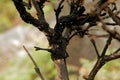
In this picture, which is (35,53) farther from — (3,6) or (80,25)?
(3,6)

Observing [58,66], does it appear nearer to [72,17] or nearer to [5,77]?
[72,17]

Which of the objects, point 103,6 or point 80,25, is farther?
point 80,25

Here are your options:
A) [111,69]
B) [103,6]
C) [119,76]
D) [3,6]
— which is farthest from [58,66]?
[3,6]

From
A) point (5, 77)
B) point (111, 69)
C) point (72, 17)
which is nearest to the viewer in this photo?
point (72, 17)

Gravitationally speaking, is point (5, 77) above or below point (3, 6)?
Result: below

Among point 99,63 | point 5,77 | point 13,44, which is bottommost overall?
point 99,63

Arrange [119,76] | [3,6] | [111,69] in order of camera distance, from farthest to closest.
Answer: [3,6]
[111,69]
[119,76]

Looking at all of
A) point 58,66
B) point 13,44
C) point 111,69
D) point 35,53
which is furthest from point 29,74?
point 58,66

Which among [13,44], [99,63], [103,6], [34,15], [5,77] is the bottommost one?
[99,63]

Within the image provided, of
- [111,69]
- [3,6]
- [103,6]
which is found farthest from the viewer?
[3,6]
